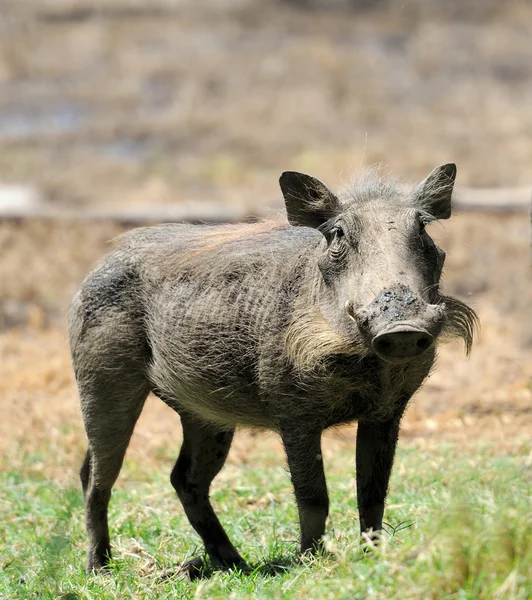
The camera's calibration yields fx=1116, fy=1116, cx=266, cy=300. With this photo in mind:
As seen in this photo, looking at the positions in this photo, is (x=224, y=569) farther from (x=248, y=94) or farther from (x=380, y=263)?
(x=248, y=94)

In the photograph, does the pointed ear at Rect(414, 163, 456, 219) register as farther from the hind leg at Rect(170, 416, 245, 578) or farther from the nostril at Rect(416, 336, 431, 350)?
the hind leg at Rect(170, 416, 245, 578)

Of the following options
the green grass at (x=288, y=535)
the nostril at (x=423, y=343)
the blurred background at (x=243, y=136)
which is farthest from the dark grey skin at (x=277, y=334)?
the blurred background at (x=243, y=136)

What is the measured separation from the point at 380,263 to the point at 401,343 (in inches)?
16.0

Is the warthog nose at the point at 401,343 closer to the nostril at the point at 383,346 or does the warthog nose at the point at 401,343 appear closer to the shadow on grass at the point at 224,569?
the nostril at the point at 383,346

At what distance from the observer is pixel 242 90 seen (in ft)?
69.3

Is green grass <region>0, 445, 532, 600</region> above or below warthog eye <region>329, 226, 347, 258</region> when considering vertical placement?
below

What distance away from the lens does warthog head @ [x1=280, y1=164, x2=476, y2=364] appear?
146 inches

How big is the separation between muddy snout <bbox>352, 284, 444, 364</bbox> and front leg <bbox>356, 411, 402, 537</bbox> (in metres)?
0.73

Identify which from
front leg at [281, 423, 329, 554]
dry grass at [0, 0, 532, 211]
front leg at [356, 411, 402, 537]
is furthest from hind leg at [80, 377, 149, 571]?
dry grass at [0, 0, 532, 211]

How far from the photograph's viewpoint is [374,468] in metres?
4.41

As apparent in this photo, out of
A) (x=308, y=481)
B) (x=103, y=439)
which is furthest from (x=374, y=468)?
(x=103, y=439)

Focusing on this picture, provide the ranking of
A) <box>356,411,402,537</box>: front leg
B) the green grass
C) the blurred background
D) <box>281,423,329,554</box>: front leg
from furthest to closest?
1. the blurred background
2. <box>356,411,402,537</box>: front leg
3. <box>281,423,329,554</box>: front leg
4. the green grass

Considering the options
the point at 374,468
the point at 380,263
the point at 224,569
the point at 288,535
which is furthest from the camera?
the point at 288,535

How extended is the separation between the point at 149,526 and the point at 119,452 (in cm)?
55
